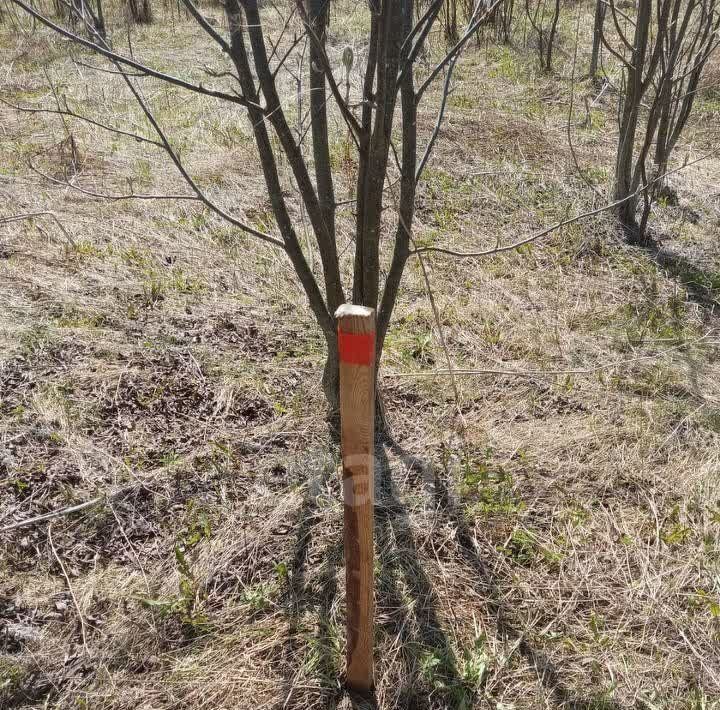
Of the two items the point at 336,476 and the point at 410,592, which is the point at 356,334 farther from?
the point at 336,476

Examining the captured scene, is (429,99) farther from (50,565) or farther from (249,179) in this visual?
(50,565)

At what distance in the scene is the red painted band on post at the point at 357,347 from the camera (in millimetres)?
1182

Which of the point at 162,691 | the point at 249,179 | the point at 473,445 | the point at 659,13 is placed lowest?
the point at 162,691

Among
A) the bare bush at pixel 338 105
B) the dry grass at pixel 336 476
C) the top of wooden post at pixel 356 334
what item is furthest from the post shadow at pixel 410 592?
the top of wooden post at pixel 356 334

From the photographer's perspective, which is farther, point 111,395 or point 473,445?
point 111,395

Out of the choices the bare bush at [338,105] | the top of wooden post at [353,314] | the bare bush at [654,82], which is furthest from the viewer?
the bare bush at [654,82]

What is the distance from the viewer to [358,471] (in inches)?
52.6

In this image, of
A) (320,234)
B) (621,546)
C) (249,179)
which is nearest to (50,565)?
(320,234)

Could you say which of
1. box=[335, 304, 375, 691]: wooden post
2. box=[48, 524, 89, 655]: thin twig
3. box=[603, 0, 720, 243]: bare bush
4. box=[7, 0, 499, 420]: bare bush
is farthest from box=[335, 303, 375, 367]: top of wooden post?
box=[603, 0, 720, 243]: bare bush

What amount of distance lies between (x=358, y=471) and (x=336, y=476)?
3.52 ft

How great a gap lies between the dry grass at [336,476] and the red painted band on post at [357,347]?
1055 mm

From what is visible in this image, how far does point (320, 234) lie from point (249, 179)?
2980 millimetres

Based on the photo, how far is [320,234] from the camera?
7.19ft

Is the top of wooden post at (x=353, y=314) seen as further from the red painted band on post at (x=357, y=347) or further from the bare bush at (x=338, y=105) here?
the bare bush at (x=338, y=105)
